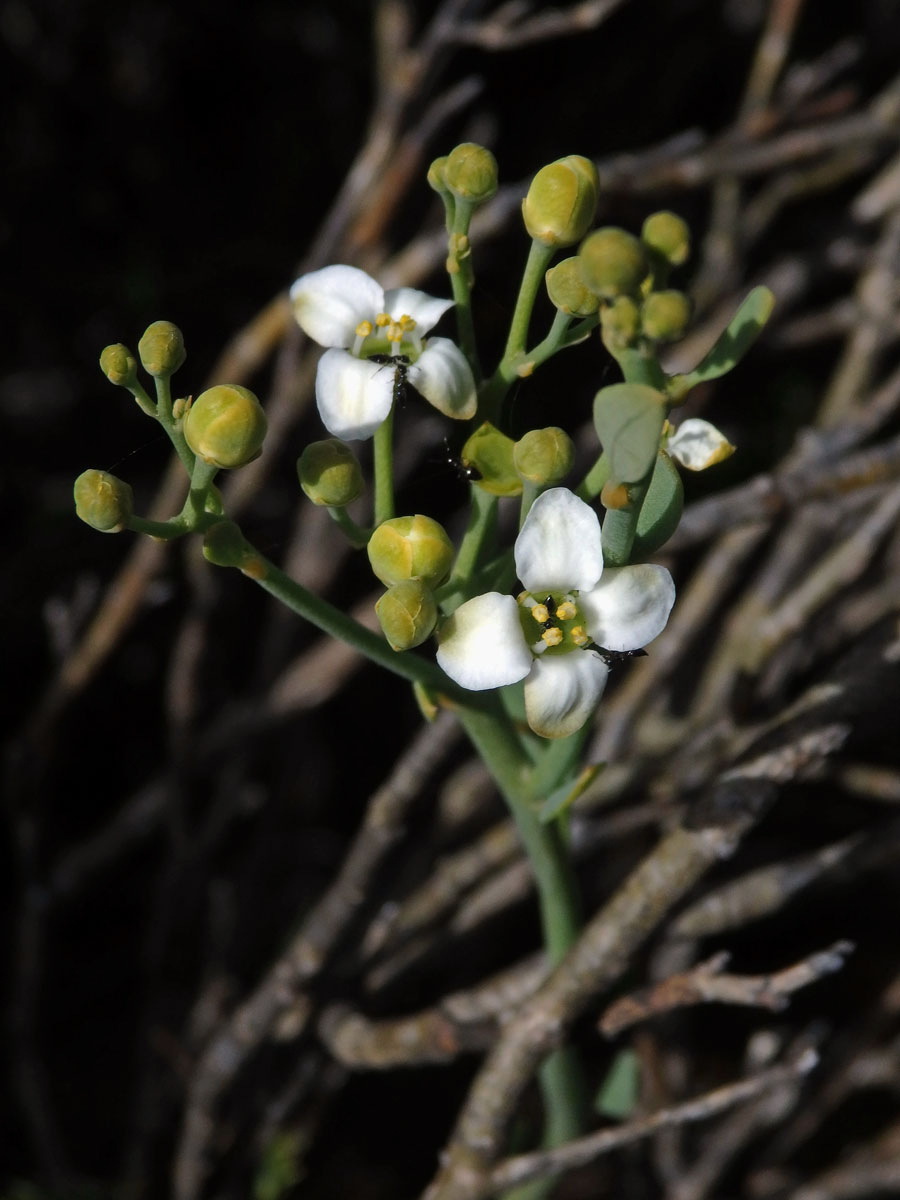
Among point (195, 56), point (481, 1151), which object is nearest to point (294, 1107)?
point (481, 1151)

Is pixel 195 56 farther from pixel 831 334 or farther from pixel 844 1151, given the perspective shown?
pixel 844 1151

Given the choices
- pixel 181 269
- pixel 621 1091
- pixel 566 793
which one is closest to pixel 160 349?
pixel 566 793

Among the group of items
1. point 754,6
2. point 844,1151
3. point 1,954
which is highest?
point 754,6

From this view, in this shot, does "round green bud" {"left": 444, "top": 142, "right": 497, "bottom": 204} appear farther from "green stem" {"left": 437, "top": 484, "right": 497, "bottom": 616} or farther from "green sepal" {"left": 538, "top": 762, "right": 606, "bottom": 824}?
"green sepal" {"left": 538, "top": 762, "right": 606, "bottom": 824}

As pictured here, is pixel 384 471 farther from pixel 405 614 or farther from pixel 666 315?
pixel 666 315

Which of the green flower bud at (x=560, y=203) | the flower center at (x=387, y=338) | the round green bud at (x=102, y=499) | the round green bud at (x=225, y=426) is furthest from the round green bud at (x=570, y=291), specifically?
the round green bud at (x=102, y=499)

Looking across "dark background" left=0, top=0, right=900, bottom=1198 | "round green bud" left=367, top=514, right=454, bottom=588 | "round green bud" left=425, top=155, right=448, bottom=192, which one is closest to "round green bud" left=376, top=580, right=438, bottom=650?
"round green bud" left=367, top=514, right=454, bottom=588
